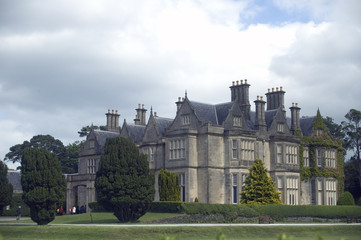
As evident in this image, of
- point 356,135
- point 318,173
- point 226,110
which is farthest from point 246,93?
point 356,135

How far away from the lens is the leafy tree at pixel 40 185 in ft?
128

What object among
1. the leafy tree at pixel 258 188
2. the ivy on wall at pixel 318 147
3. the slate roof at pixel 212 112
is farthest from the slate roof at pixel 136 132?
the ivy on wall at pixel 318 147

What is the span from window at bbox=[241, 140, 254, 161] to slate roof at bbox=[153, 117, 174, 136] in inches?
313

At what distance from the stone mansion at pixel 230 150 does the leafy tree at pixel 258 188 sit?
338 cm

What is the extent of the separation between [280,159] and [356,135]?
27.6 meters

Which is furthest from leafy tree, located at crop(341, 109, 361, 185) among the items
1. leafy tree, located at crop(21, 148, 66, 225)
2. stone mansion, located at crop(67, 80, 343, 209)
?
leafy tree, located at crop(21, 148, 66, 225)

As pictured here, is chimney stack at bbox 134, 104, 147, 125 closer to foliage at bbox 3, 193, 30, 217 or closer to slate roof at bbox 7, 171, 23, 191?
foliage at bbox 3, 193, 30, 217

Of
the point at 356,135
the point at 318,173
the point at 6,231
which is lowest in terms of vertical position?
the point at 6,231

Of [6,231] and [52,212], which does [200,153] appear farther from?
[6,231]

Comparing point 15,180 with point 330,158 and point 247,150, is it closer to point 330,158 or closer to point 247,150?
point 247,150

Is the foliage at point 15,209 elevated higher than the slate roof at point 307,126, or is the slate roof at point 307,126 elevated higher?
the slate roof at point 307,126

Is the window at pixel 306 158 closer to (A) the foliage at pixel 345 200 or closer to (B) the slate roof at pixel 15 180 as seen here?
(A) the foliage at pixel 345 200

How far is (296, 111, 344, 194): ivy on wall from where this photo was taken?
57.9m

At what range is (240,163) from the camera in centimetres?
5159
